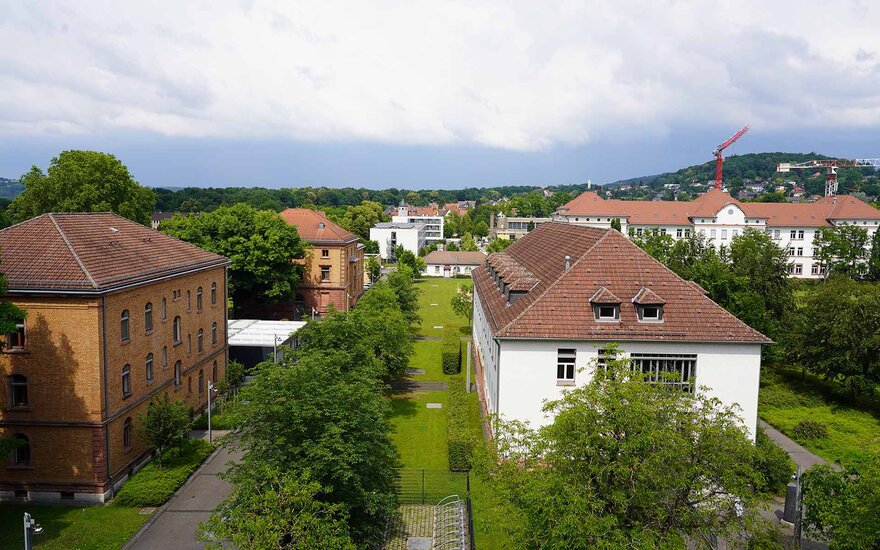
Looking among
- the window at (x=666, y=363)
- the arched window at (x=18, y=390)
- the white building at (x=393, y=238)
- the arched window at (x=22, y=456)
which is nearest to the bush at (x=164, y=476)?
the arched window at (x=22, y=456)

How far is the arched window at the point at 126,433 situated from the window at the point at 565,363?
58.2 feet

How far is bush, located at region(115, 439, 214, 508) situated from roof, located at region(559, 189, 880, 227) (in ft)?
316

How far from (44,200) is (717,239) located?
95.8 meters

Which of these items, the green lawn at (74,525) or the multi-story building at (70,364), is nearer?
the green lawn at (74,525)

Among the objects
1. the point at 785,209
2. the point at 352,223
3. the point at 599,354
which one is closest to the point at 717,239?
the point at 785,209

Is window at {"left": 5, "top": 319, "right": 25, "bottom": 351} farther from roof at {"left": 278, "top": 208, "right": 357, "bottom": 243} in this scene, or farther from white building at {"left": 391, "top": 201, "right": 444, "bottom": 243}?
white building at {"left": 391, "top": 201, "right": 444, "bottom": 243}

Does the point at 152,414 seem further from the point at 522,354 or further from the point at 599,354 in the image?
the point at 599,354

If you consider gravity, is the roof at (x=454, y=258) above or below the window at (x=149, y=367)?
above

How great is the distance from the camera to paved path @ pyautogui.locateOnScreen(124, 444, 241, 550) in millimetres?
21359

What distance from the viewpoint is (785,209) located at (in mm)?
106625

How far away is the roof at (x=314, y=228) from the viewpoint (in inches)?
2511

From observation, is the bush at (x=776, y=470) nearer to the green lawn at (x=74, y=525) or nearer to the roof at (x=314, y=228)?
the green lawn at (x=74, y=525)

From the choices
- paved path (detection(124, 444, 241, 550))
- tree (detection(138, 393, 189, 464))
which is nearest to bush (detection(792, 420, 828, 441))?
paved path (detection(124, 444, 241, 550))

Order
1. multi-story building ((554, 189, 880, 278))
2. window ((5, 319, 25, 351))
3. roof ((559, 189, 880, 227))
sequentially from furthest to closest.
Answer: roof ((559, 189, 880, 227))
multi-story building ((554, 189, 880, 278))
window ((5, 319, 25, 351))
